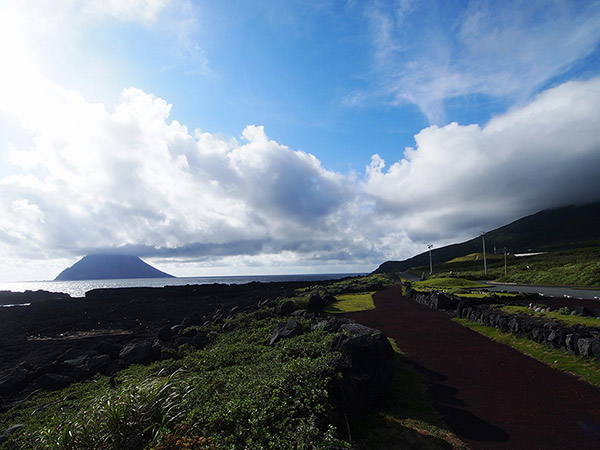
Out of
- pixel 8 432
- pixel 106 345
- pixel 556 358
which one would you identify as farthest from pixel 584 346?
pixel 106 345

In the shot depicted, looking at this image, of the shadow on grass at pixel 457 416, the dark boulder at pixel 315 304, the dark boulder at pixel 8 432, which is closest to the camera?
the shadow on grass at pixel 457 416

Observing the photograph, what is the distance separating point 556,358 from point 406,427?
9478 mm

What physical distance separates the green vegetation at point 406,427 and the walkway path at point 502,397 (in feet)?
1.34

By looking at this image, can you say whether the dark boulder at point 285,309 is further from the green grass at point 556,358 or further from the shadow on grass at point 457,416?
the shadow on grass at point 457,416

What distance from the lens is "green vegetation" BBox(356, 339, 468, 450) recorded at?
781 centimetres

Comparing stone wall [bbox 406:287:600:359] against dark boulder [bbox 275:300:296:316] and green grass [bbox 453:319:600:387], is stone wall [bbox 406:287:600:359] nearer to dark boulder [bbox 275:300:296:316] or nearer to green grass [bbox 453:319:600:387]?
green grass [bbox 453:319:600:387]

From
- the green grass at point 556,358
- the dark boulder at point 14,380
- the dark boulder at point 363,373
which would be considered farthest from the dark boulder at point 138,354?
the green grass at point 556,358

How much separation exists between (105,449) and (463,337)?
732 inches

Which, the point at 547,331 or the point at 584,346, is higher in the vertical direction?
the point at 547,331

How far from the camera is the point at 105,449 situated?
6.09 m

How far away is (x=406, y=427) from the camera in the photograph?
28.3 feet

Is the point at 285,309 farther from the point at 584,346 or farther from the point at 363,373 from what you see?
the point at 584,346

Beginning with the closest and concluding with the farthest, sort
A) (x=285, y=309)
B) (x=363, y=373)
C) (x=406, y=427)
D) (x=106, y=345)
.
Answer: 1. (x=406, y=427)
2. (x=363, y=373)
3. (x=106, y=345)
4. (x=285, y=309)

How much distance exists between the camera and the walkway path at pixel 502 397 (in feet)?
26.5
